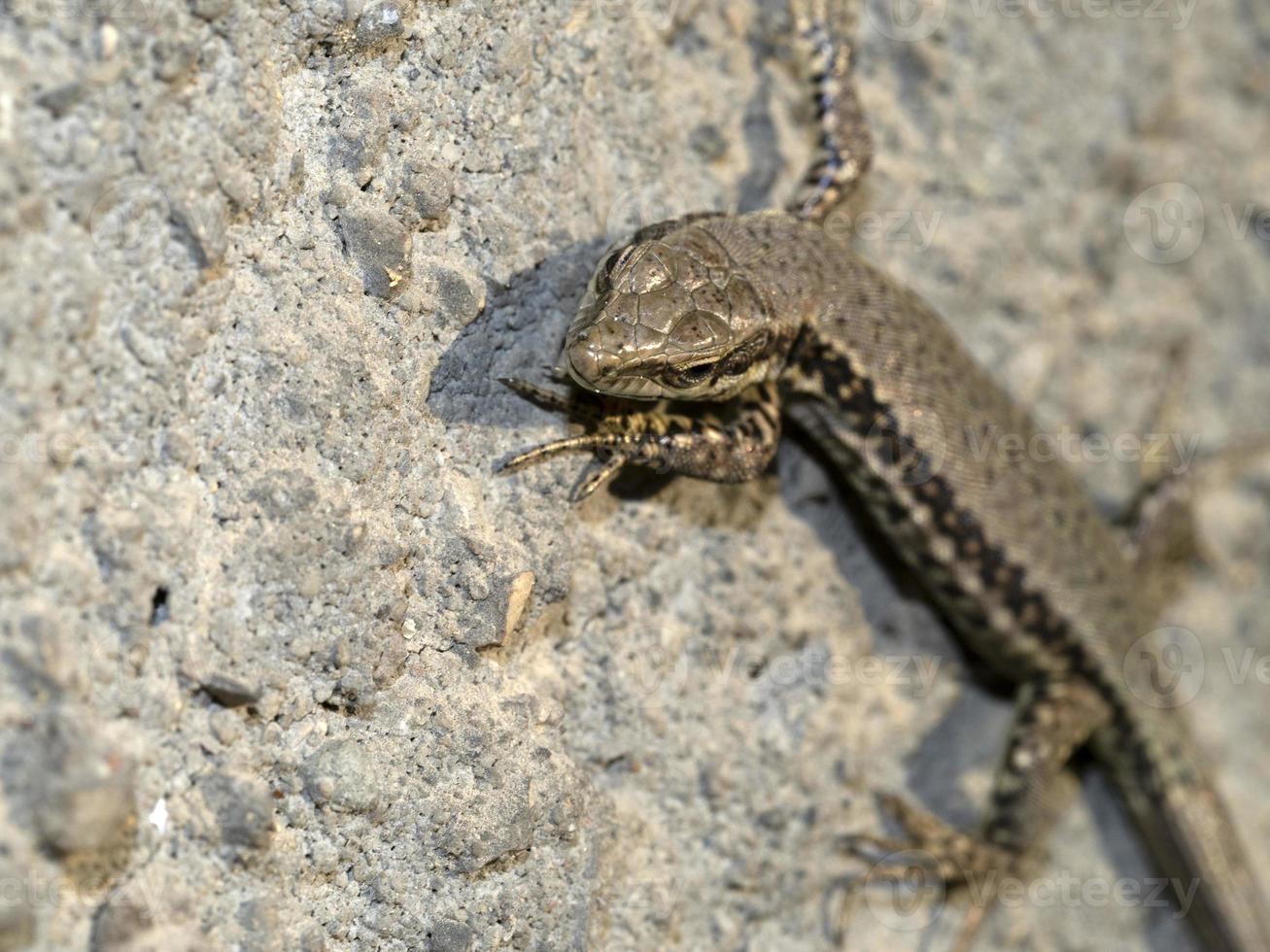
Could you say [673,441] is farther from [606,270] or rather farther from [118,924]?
[118,924]

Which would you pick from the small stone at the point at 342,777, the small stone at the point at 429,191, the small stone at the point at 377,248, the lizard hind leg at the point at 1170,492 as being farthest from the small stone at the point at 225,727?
the lizard hind leg at the point at 1170,492

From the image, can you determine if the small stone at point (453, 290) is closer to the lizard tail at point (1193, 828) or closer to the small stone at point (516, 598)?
the small stone at point (516, 598)

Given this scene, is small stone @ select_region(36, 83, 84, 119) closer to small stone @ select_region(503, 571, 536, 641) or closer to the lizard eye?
the lizard eye

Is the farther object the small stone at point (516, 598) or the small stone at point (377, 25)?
the small stone at point (516, 598)

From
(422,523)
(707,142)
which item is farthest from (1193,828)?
(422,523)

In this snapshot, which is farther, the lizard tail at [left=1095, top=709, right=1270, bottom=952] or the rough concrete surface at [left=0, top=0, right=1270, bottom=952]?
the lizard tail at [left=1095, top=709, right=1270, bottom=952]

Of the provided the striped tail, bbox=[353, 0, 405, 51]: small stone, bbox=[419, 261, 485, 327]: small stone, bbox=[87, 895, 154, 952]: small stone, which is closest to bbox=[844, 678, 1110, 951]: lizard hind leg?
the striped tail
